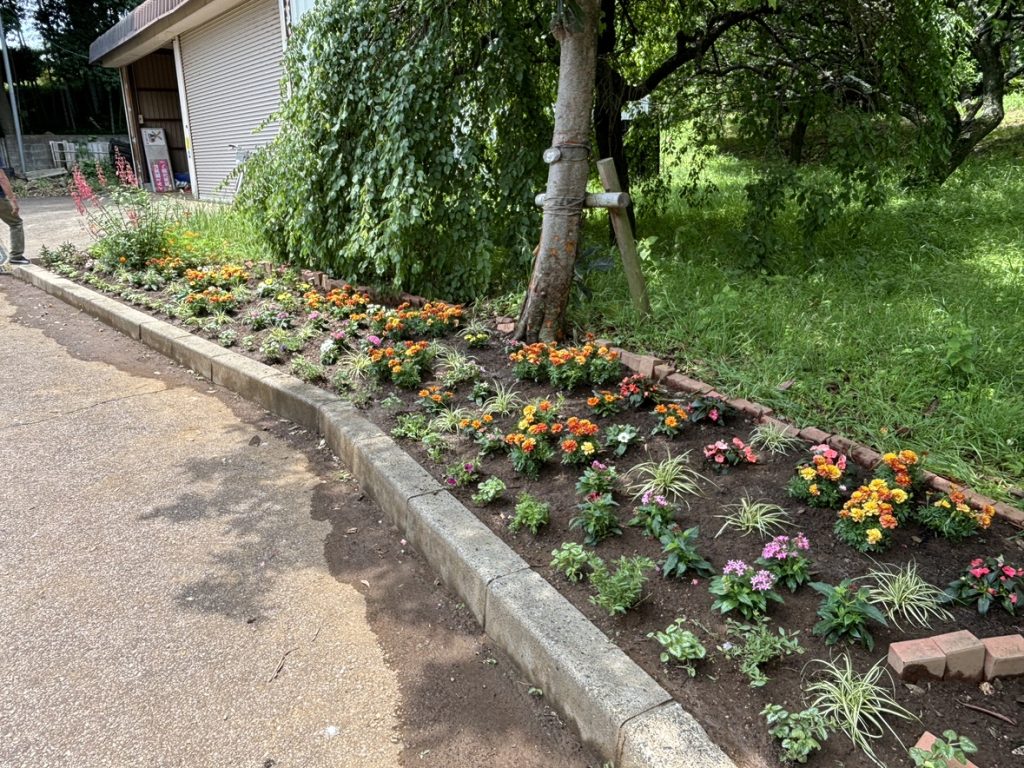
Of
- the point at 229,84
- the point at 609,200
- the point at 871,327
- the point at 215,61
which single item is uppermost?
the point at 215,61

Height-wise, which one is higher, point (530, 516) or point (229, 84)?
point (229, 84)

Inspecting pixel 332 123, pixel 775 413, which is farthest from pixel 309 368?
pixel 775 413

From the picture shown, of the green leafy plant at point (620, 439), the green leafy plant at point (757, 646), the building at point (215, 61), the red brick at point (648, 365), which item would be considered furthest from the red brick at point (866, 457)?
the building at point (215, 61)

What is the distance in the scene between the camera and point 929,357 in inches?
141

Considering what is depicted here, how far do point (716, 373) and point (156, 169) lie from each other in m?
20.2

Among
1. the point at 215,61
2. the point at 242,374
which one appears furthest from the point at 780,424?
the point at 215,61

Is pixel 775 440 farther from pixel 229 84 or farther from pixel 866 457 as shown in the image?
pixel 229 84

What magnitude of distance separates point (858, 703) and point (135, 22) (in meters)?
18.9

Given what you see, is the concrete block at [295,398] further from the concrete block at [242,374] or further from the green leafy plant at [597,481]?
the green leafy plant at [597,481]

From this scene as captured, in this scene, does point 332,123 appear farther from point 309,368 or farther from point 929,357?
point 929,357

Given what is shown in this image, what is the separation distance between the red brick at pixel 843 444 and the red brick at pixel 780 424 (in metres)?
0.14

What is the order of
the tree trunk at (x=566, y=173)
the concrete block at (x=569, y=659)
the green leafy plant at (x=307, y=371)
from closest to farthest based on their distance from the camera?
the concrete block at (x=569, y=659) → the tree trunk at (x=566, y=173) → the green leafy plant at (x=307, y=371)

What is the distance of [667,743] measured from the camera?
1739 mm

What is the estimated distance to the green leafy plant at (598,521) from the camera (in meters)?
2.58
